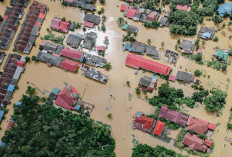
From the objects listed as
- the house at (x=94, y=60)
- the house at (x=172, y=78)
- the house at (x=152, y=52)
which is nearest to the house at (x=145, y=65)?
the house at (x=172, y=78)

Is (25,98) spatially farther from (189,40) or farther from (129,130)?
(189,40)

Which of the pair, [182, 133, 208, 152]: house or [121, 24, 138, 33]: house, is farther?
[121, 24, 138, 33]: house

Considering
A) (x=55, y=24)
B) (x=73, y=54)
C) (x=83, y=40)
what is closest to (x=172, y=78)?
(x=83, y=40)

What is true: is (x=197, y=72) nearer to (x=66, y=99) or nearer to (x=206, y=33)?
(x=206, y=33)

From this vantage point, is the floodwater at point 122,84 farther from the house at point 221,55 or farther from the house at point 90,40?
the house at point 90,40

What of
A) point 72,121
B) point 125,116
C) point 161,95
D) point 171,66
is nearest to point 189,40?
point 171,66

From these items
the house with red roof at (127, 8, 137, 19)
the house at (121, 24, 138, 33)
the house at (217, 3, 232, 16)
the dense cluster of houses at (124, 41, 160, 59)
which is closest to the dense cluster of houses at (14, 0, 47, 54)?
the house at (121, 24, 138, 33)

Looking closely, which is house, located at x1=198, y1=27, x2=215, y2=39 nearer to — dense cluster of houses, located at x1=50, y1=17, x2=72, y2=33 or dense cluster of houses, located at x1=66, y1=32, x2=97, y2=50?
dense cluster of houses, located at x1=66, y1=32, x2=97, y2=50
